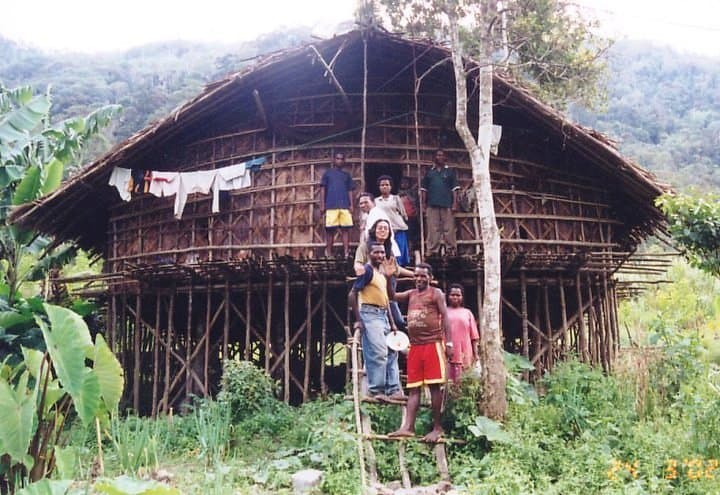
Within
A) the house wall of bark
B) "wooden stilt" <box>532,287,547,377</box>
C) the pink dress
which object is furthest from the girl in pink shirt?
"wooden stilt" <box>532,287,547,377</box>

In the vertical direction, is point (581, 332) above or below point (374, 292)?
below

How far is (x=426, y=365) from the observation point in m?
6.53

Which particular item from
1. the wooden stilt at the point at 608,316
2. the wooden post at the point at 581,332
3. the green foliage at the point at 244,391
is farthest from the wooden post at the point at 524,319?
the green foliage at the point at 244,391

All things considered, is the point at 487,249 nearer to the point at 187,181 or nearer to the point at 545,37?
the point at 187,181

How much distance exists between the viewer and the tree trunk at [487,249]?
23.6 ft

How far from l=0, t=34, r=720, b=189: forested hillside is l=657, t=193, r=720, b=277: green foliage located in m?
17.7

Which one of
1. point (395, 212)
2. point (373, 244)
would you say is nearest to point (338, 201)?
point (395, 212)

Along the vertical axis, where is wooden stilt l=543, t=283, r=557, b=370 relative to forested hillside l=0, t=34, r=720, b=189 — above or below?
below

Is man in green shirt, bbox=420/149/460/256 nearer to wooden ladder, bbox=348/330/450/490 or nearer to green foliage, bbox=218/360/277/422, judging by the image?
green foliage, bbox=218/360/277/422

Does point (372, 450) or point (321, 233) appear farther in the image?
point (321, 233)

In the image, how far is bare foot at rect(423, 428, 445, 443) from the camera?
6.58 m

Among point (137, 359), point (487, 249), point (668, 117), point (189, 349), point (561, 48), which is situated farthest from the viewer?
point (668, 117)

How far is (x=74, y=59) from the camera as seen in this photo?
61.7m

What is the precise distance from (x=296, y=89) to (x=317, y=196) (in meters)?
1.91
